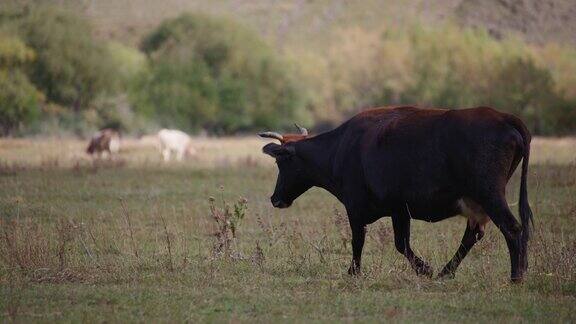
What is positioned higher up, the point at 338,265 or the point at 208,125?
the point at 208,125

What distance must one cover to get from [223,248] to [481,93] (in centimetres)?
5684

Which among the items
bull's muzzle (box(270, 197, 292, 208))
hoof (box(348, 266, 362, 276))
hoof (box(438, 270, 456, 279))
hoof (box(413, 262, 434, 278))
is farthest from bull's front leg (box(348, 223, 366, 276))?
bull's muzzle (box(270, 197, 292, 208))

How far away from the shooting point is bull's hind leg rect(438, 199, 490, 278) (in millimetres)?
10445

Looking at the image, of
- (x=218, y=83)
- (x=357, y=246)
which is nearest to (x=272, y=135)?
(x=357, y=246)

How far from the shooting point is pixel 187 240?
13.9 meters

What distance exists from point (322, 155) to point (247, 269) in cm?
191

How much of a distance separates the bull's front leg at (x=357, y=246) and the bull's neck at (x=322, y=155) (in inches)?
30.4

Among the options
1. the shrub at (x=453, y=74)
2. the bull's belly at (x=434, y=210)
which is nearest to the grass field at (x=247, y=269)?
the bull's belly at (x=434, y=210)

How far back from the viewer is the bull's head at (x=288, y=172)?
41.3 ft

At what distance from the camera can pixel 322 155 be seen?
1234cm

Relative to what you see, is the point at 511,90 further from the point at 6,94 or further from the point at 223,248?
the point at 223,248

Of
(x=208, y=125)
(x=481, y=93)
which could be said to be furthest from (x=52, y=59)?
(x=481, y=93)

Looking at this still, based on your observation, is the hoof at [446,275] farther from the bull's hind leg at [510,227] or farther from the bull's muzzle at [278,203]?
the bull's muzzle at [278,203]

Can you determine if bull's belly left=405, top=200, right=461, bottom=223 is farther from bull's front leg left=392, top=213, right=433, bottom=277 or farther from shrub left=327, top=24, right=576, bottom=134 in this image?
shrub left=327, top=24, right=576, bottom=134
